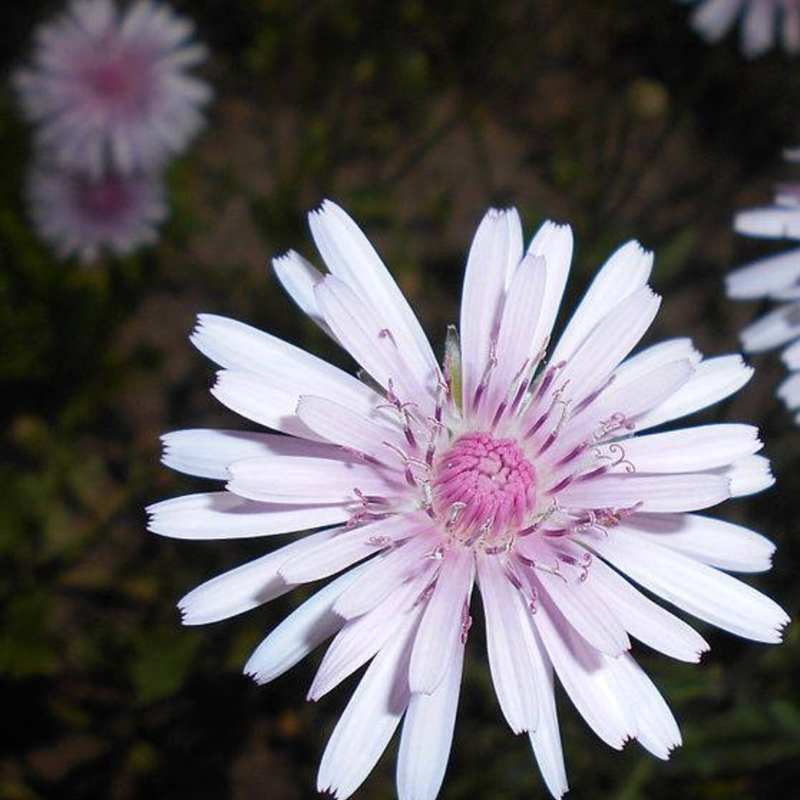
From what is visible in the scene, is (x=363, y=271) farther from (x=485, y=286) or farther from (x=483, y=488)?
(x=483, y=488)

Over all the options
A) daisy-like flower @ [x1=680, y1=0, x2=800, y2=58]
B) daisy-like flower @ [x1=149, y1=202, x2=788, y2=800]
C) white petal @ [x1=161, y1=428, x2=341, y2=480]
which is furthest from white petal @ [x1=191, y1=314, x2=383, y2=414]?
daisy-like flower @ [x1=680, y1=0, x2=800, y2=58]

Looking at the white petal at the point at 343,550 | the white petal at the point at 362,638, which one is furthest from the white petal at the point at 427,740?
the white petal at the point at 343,550

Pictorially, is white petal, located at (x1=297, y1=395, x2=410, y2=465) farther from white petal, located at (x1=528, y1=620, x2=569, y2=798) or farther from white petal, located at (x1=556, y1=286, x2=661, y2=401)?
white petal, located at (x1=528, y1=620, x2=569, y2=798)

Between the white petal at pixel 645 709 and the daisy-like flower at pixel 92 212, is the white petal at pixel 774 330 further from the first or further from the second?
the daisy-like flower at pixel 92 212

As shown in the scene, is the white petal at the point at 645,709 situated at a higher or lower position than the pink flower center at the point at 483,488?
lower

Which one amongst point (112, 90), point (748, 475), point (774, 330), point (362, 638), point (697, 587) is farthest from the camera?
point (112, 90)

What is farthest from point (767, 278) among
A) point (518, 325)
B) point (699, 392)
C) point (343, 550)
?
point (343, 550)

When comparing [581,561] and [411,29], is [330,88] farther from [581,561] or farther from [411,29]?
[581,561]
